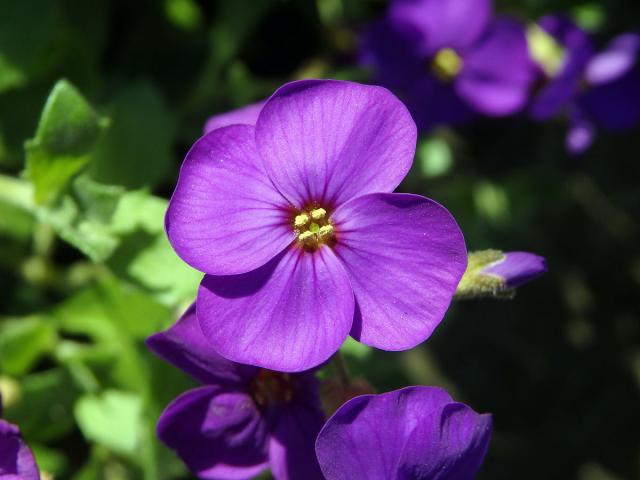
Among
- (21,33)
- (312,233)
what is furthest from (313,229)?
(21,33)

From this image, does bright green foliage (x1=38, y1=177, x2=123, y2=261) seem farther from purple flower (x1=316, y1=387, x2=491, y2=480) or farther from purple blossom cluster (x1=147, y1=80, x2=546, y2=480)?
purple flower (x1=316, y1=387, x2=491, y2=480)

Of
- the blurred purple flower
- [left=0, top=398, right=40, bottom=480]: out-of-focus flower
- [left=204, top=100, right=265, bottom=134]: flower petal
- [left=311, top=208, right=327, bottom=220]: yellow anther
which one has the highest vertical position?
→ [left=204, top=100, right=265, bottom=134]: flower petal

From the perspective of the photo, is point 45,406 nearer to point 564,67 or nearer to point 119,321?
point 119,321

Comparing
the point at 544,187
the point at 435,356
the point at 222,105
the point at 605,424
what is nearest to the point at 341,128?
the point at 222,105

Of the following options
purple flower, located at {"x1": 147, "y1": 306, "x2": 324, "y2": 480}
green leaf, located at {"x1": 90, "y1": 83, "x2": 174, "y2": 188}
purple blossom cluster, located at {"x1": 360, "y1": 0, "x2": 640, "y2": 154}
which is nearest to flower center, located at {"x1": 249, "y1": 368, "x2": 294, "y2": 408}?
purple flower, located at {"x1": 147, "y1": 306, "x2": 324, "y2": 480}

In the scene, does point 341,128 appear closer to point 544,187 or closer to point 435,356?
point 544,187

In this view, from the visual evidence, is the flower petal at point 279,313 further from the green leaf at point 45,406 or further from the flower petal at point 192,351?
the green leaf at point 45,406
